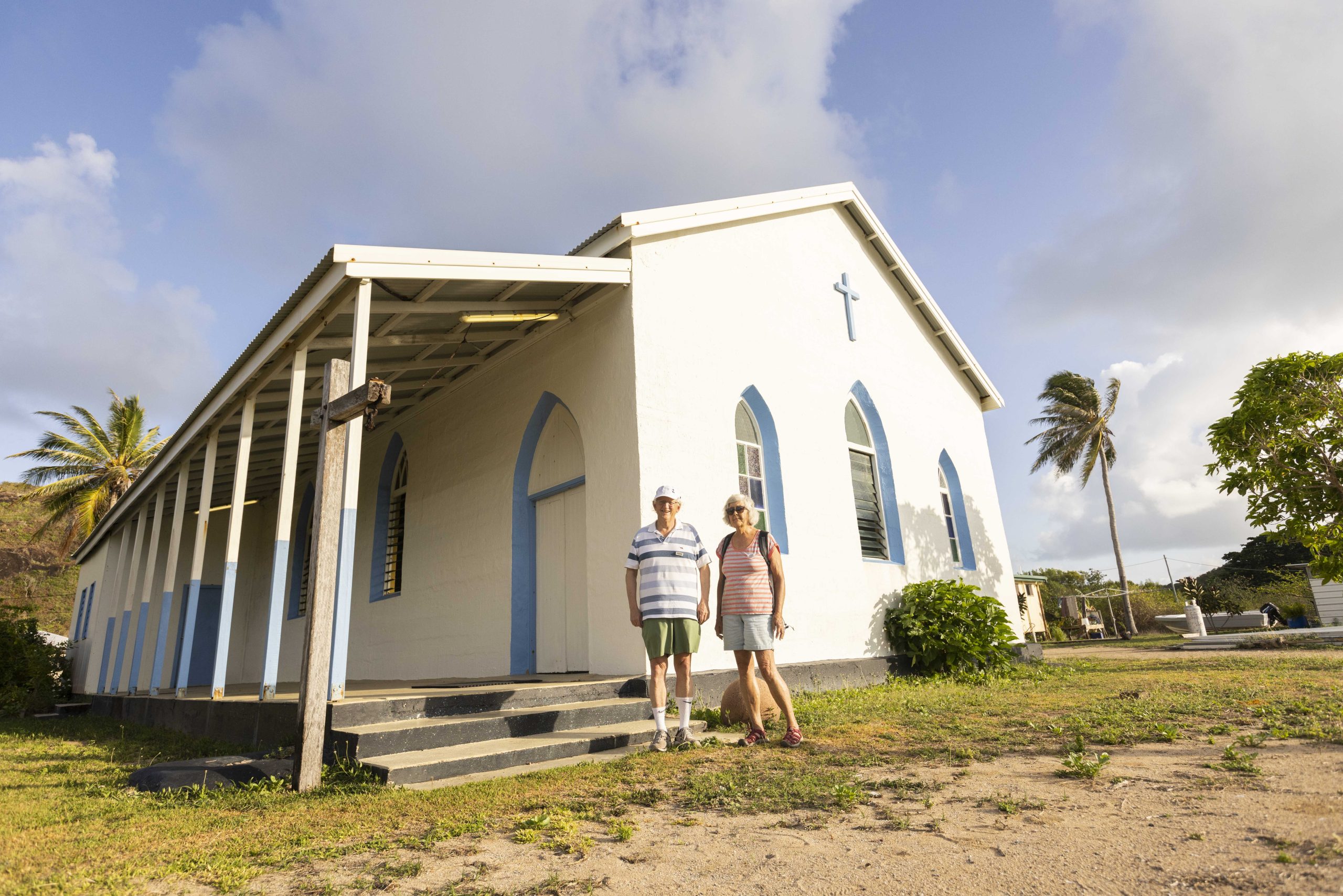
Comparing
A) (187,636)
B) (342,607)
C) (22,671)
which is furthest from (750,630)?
(22,671)

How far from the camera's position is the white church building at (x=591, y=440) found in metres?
7.52

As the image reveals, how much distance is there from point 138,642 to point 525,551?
6.36 m

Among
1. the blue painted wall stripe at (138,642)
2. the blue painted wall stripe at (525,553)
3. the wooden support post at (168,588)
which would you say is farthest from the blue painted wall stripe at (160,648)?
the blue painted wall stripe at (525,553)

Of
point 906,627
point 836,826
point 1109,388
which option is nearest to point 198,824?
point 836,826

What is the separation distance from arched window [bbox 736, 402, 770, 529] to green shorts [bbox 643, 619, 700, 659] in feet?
10.8

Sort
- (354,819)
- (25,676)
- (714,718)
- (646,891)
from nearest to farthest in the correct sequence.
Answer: (646,891) < (354,819) < (714,718) < (25,676)

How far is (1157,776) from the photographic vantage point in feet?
12.3

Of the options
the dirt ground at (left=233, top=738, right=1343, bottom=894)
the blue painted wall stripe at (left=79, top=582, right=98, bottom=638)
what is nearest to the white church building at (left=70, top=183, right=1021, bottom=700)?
the dirt ground at (left=233, top=738, right=1343, bottom=894)

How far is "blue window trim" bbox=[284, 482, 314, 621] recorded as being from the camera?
1441cm

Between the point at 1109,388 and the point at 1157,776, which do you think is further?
the point at 1109,388

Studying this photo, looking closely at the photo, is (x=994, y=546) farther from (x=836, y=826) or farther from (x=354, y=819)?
(x=354, y=819)

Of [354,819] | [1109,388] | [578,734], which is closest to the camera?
[354,819]

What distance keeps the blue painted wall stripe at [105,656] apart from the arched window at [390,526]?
17.1 feet

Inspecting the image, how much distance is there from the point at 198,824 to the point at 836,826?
3.13 m
